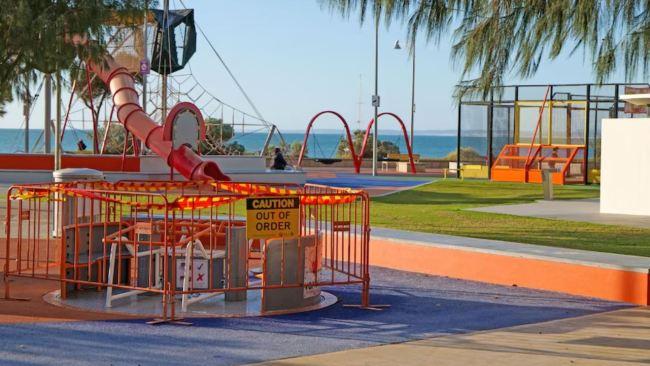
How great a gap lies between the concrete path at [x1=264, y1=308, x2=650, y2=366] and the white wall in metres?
12.4

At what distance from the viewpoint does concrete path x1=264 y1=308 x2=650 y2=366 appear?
29.9 feet

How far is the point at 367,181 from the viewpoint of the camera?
41031 mm

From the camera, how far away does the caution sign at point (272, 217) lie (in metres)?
11.2

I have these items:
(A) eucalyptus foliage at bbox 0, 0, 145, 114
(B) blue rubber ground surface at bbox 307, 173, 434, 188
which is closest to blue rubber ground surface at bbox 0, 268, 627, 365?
(A) eucalyptus foliage at bbox 0, 0, 145, 114

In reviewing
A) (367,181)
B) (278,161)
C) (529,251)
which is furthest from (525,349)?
(367,181)

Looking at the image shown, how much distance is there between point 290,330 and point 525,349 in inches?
94.4

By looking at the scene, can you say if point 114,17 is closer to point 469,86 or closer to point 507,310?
point 469,86

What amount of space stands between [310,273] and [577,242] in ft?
22.1

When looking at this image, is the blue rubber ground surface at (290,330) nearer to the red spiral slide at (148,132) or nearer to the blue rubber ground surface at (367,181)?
the red spiral slide at (148,132)

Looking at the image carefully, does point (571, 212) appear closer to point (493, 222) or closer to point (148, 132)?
point (493, 222)

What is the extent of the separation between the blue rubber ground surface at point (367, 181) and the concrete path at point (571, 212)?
433 inches

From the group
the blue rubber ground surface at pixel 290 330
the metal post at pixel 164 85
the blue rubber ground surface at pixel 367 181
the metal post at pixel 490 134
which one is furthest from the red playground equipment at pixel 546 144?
the blue rubber ground surface at pixel 290 330

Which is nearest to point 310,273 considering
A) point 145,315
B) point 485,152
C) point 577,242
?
point 145,315

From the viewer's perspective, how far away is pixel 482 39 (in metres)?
11.5
